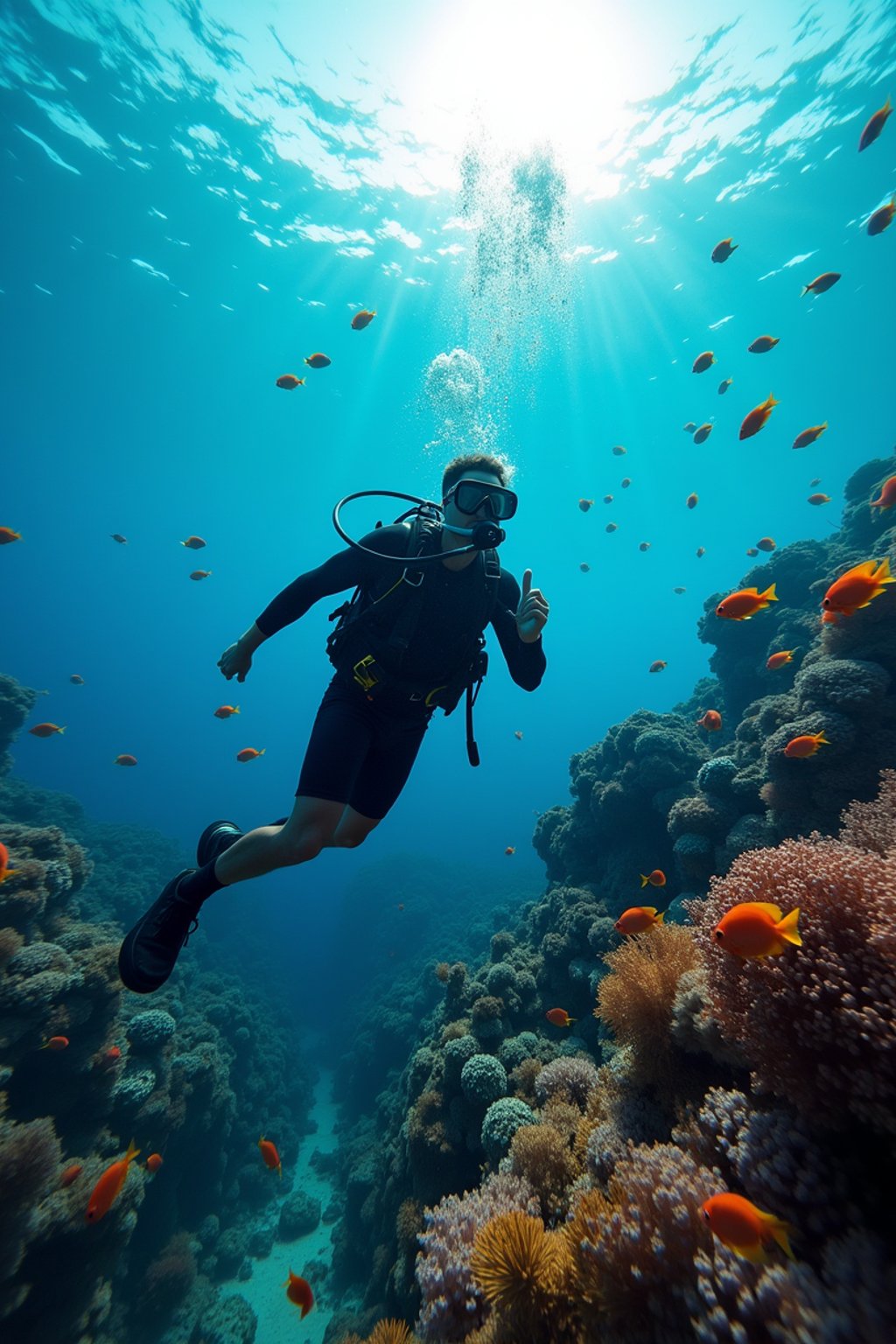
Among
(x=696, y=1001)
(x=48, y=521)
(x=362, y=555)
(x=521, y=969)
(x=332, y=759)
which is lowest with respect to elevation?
(x=521, y=969)

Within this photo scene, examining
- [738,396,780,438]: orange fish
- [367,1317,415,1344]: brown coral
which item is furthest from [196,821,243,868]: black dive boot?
[738,396,780,438]: orange fish

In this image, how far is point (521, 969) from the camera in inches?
367

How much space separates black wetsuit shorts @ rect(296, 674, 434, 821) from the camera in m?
3.40

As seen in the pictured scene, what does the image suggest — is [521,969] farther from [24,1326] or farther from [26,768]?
[26,768]

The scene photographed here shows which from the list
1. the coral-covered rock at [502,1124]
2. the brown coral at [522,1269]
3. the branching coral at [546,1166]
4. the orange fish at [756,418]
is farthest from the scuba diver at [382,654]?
the orange fish at [756,418]

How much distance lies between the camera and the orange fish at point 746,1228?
5.12 feet

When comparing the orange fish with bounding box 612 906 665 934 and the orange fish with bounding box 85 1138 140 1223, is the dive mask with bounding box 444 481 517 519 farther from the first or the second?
the orange fish with bounding box 85 1138 140 1223

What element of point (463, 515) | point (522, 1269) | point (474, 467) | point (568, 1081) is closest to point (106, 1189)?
point (568, 1081)

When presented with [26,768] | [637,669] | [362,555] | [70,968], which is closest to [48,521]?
[26,768]

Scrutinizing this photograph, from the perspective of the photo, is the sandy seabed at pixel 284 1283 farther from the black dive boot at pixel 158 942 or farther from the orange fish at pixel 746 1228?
the orange fish at pixel 746 1228

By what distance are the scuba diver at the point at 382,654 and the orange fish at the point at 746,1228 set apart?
255 centimetres

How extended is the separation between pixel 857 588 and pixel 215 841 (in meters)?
6.15

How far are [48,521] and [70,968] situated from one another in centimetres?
8992

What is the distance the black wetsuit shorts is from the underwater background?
2.34 metres
